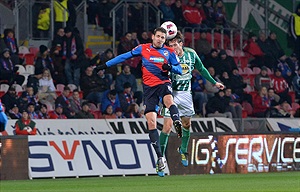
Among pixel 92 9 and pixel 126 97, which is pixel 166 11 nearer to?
pixel 92 9

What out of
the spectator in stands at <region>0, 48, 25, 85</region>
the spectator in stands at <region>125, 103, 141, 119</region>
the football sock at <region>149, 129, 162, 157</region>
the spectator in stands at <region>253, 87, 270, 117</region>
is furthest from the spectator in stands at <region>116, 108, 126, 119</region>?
the football sock at <region>149, 129, 162, 157</region>

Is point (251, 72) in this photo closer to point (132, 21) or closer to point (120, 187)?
point (132, 21)

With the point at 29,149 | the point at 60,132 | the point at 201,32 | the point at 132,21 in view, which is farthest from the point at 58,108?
the point at 201,32

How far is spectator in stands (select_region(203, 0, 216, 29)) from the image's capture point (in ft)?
110

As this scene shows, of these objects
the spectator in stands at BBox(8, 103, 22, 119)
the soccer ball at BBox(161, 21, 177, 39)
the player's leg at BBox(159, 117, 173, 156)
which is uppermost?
the soccer ball at BBox(161, 21, 177, 39)

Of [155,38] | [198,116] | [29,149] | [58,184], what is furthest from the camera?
[198,116]

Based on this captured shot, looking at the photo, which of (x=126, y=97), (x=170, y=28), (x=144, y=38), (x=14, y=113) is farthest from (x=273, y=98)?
(x=170, y=28)

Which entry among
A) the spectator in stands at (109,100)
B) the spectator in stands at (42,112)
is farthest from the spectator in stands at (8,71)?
the spectator in stands at (109,100)

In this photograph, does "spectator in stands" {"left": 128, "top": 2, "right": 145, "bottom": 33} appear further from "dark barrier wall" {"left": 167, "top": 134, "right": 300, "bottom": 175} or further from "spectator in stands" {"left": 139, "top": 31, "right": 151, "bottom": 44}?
"dark barrier wall" {"left": 167, "top": 134, "right": 300, "bottom": 175}

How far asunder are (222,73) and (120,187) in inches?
504

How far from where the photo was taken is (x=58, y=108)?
26094mm

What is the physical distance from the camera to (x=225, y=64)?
31.3m

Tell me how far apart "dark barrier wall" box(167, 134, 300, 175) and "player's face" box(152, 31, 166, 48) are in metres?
6.99

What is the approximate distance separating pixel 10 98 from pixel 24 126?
1699 millimetres
